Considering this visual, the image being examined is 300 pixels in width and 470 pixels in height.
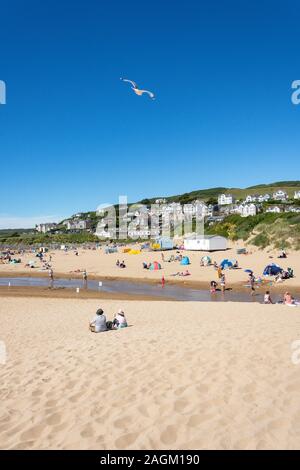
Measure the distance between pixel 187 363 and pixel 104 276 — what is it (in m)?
32.7

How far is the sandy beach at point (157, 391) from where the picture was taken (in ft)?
14.7

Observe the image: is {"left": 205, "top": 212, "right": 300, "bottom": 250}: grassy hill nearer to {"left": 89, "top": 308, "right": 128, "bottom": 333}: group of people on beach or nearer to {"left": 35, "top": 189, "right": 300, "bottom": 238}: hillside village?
{"left": 89, "top": 308, "right": 128, "bottom": 333}: group of people on beach

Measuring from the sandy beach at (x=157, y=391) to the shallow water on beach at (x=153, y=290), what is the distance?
14.1m

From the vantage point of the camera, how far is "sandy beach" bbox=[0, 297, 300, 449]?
4.48 meters

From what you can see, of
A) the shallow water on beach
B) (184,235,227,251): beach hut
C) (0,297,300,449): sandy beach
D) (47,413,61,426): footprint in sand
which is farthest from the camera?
(184,235,227,251): beach hut

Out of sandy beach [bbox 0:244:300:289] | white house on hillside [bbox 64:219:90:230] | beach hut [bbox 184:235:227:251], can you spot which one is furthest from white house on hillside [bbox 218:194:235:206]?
beach hut [bbox 184:235:227:251]

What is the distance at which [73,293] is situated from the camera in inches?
1129

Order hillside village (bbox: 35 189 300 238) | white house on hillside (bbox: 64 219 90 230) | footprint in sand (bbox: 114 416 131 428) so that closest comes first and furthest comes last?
1. footprint in sand (bbox: 114 416 131 428)
2. hillside village (bbox: 35 189 300 238)
3. white house on hillside (bbox: 64 219 90 230)

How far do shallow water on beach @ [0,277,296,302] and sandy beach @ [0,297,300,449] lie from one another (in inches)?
554

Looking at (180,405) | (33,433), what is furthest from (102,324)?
(33,433)

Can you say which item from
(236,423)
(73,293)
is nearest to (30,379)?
(236,423)

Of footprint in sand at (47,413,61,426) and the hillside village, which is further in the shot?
the hillside village

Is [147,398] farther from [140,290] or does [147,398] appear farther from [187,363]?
[140,290]

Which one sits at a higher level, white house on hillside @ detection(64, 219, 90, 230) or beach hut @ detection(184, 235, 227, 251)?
white house on hillside @ detection(64, 219, 90, 230)
